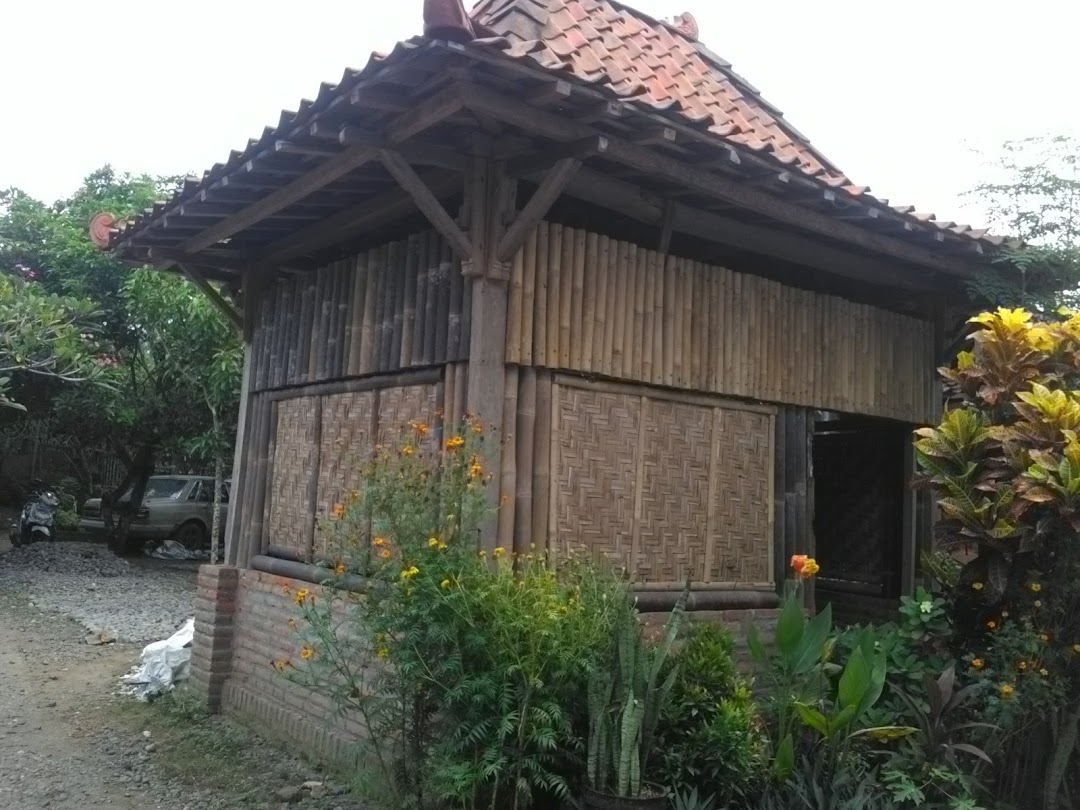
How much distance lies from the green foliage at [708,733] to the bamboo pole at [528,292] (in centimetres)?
176

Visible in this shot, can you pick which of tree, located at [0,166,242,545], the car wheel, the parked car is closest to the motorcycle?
tree, located at [0,166,242,545]

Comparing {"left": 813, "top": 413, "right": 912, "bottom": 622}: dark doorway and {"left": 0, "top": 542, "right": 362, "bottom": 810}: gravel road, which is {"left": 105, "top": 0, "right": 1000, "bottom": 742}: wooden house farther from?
{"left": 0, "top": 542, "right": 362, "bottom": 810}: gravel road

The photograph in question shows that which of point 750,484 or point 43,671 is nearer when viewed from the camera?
point 750,484

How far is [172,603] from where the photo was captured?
12750mm

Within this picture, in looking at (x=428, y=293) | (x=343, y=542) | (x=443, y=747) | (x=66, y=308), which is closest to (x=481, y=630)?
(x=443, y=747)

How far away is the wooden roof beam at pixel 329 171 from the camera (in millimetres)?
4340

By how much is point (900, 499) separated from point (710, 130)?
487 centimetres

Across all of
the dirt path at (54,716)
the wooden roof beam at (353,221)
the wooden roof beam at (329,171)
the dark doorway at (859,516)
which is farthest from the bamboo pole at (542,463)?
the dark doorway at (859,516)

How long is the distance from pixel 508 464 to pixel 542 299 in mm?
945

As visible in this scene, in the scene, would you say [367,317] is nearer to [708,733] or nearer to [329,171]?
[329,171]

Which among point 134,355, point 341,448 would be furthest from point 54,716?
point 134,355

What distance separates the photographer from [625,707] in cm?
399

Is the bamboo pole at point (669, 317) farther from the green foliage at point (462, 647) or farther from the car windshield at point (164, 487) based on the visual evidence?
the car windshield at point (164, 487)

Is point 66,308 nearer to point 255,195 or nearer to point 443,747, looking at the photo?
point 255,195
